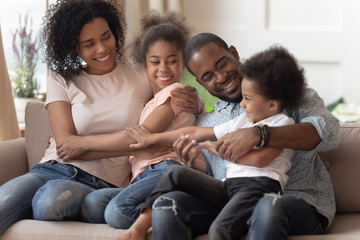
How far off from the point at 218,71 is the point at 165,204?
537 mm

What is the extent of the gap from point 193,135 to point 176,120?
0.66 feet

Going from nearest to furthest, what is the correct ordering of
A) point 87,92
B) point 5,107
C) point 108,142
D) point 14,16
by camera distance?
point 108,142 < point 87,92 < point 5,107 < point 14,16

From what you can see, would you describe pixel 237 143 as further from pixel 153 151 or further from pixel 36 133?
pixel 36 133

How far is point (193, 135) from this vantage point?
2033mm

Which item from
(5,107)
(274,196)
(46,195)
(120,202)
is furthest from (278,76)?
(5,107)

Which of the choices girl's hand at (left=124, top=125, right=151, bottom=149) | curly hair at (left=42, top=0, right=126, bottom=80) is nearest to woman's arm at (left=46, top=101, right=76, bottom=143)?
curly hair at (left=42, top=0, right=126, bottom=80)

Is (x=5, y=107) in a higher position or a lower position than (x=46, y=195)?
higher

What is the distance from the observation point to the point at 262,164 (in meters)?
1.80

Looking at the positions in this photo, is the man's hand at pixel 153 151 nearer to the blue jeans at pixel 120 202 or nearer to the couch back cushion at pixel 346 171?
the blue jeans at pixel 120 202

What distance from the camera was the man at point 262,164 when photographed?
67.6 inches

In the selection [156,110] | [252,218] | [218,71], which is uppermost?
[218,71]

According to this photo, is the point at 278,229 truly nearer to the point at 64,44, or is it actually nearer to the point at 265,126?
the point at 265,126

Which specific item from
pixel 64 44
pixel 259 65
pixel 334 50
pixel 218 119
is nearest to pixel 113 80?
pixel 64 44

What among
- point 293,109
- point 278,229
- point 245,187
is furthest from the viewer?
point 293,109
